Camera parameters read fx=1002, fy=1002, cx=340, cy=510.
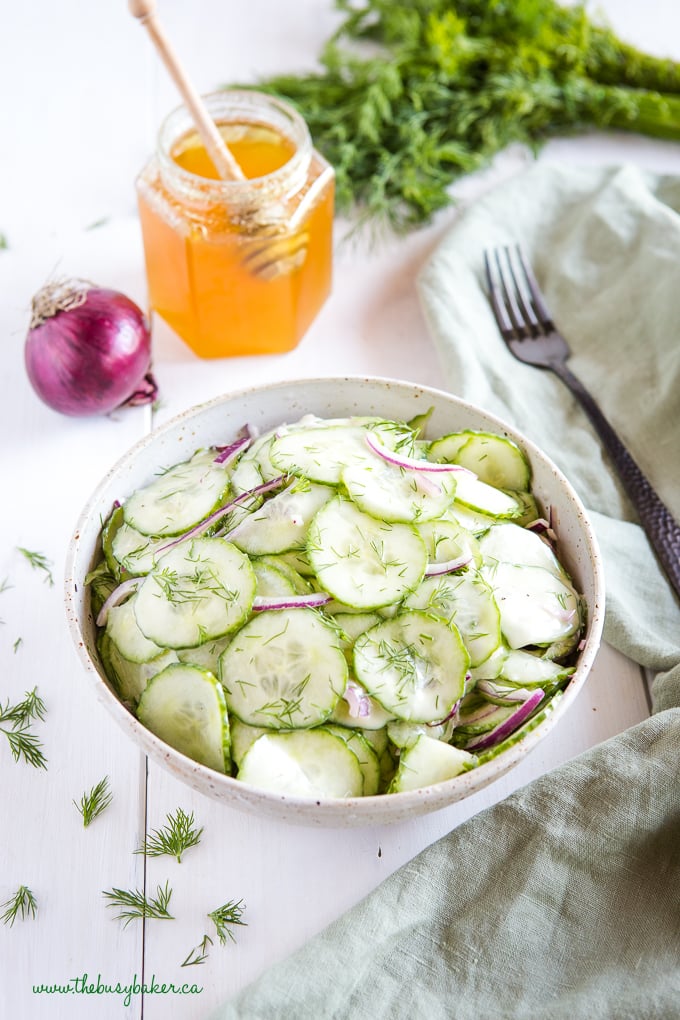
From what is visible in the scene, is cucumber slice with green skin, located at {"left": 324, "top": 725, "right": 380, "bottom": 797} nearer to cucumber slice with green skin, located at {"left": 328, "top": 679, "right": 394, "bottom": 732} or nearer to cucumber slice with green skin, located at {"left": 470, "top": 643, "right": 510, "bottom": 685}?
cucumber slice with green skin, located at {"left": 328, "top": 679, "right": 394, "bottom": 732}

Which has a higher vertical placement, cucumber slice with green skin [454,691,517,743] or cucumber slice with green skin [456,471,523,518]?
cucumber slice with green skin [456,471,523,518]

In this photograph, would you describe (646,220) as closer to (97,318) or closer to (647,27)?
(647,27)

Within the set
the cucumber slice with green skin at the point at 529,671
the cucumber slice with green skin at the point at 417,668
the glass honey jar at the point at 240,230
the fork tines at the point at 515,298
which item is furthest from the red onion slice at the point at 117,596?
the fork tines at the point at 515,298

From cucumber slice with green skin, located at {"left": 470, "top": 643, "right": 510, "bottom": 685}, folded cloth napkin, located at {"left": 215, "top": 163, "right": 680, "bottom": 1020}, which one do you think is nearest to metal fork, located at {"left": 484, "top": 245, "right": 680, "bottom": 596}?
folded cloth napkin, located at {"left": 215, "top": 163, "right": 680, "bottom": 1020}

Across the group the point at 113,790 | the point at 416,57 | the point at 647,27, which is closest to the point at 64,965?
the point at 113,790

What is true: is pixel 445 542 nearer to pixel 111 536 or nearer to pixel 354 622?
pixel 354 622

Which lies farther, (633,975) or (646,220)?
(646,220)

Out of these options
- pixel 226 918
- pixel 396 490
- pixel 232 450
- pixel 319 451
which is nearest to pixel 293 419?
pixel 232 450
